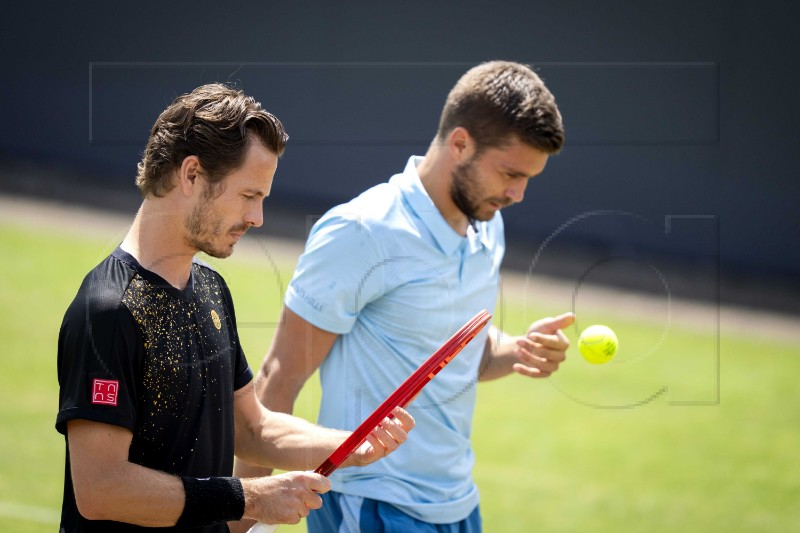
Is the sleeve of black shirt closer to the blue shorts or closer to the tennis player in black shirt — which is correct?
the tennis player in black shirt

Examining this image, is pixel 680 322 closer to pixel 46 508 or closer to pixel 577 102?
pixel 577 102

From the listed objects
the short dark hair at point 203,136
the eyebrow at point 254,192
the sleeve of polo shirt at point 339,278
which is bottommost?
the sleeve of polo shirt at point 339,278

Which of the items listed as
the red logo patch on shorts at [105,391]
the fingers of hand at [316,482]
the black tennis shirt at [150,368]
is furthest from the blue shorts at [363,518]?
the red logo patch on shorts at [105,391]

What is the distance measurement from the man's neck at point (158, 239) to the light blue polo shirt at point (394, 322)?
33.5 inches

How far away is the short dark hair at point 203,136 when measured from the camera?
109 inches

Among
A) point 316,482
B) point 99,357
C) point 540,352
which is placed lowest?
point 540,352

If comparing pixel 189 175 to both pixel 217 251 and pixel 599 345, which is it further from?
pixel 599 345

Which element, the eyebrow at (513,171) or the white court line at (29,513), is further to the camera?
the white court line at (29,513)

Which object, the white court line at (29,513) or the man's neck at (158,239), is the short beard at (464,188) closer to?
the man's neck at (158,239)

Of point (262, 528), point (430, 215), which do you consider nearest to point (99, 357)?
point (262, 528)

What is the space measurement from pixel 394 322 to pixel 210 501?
3.94 feet

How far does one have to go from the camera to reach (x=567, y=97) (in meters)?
11.4

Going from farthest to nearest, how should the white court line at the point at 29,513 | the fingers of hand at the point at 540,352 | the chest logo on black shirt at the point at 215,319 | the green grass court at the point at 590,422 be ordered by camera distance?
the green grass court at the point at 590,422 < the white court line at the point at 29,513 < the fingers of hand at the point at 540,352 < the chest logo on black shirt at the point at 215,319

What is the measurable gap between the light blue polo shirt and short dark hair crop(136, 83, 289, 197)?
82 cm
